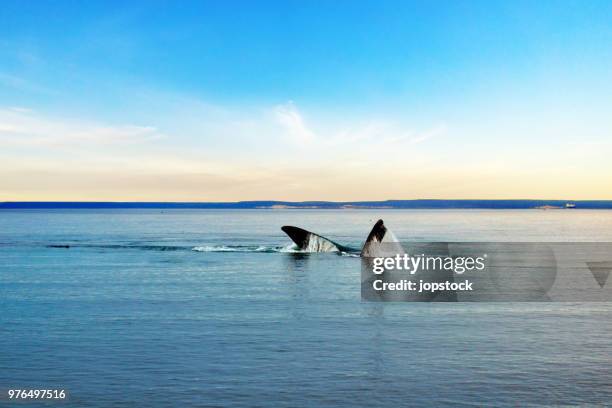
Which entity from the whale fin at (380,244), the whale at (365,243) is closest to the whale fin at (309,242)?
the whale at (365,243)

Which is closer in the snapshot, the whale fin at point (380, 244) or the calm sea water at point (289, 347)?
the calm sea water at point (289, 347)

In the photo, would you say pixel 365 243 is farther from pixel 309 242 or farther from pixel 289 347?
pixel 289 347

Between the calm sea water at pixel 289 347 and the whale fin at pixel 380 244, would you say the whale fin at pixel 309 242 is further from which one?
the calm sea water at pixel 289 347

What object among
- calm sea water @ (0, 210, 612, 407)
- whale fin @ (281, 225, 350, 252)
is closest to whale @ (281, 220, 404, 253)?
whale fin @ (281, 225, 350, 252)

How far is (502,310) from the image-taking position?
30.5 metres

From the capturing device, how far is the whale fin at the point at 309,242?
6981 centimetres

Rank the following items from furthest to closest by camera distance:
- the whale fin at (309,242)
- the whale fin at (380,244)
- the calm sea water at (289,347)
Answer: the whale fin at (309,242)
the whale fin at (380,244)
the calm sea water at (289,347)

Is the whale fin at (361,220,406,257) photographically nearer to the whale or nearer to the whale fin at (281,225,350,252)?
the whale

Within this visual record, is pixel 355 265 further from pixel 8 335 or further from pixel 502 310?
pixel 8 335

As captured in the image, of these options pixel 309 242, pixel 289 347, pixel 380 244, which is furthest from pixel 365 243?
pixel 289 347

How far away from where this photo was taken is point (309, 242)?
231 feet

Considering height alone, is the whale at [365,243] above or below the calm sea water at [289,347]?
above

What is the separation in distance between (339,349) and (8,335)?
11856mm

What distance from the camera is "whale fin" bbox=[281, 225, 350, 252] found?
69812 mm
